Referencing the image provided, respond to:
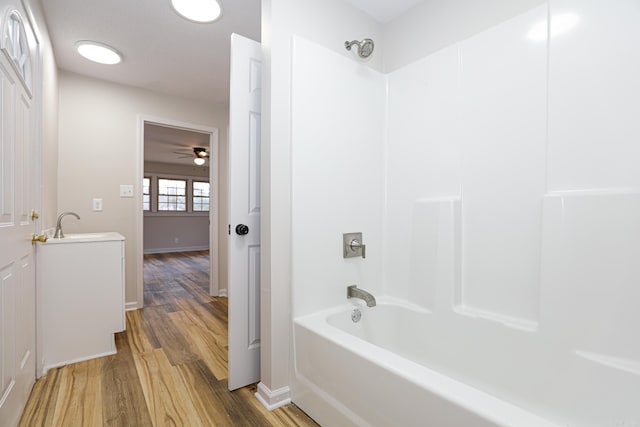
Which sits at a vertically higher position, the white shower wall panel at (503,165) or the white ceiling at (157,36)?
the white ceiling at (157,36)

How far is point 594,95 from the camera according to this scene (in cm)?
121

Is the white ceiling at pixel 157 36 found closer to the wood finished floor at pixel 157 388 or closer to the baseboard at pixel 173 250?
the wood finished floor at pixel 157 388

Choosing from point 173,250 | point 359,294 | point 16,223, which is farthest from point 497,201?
point 173,250

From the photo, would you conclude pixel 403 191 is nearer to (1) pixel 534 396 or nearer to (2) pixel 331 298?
(2) pixel 331 298

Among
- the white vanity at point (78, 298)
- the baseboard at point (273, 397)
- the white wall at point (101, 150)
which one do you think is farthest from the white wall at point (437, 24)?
the white wall at point (101, 150)

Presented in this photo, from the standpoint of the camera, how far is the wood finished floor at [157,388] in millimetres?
1457

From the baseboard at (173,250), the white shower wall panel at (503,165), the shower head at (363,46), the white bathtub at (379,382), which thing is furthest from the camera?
the baseboard at (173,250)

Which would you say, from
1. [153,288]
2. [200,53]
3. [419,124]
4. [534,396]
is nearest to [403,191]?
[419,124]

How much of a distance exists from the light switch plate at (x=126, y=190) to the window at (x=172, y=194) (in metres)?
4.77

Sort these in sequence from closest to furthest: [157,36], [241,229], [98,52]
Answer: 1. [241,229]
2. [157,36]
3. [98,52]

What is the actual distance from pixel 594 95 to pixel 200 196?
8.17 m

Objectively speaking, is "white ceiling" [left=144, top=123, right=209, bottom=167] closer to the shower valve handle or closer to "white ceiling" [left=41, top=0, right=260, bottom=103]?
"white ceiling" [left=41, top=0, right=260, bottom=103]

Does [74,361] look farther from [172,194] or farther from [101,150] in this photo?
[172,194]

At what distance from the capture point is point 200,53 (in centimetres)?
256
